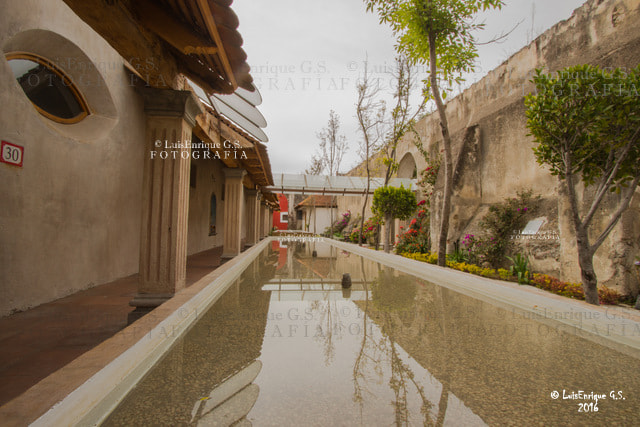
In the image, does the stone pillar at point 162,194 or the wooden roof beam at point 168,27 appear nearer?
the wooden roof beam at point 168,27

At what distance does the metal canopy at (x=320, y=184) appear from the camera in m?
17.4

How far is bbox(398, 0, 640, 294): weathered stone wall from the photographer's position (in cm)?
498

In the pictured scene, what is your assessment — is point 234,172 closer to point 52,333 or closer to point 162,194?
point 162,194

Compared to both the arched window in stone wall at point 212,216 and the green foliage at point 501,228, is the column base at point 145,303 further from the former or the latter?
the arched window in stone wall at point 212,216

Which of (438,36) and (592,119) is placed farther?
(438,36)

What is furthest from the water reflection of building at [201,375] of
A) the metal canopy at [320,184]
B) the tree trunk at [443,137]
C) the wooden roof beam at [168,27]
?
the metal canopy at [320,184]

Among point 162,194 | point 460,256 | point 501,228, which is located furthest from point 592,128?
point 162,194

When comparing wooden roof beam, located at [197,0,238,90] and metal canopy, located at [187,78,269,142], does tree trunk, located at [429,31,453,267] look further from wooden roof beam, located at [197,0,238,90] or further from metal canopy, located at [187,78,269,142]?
wooden roof beam, located at [197,0,238,90]

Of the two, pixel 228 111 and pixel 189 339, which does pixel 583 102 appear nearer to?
pixel 189 339

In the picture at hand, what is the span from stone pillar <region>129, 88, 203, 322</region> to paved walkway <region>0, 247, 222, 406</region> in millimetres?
567

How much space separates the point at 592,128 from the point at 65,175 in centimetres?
712

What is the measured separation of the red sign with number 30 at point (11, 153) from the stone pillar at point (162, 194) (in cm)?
133

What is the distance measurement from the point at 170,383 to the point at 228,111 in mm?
6226

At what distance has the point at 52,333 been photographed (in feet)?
9.95
